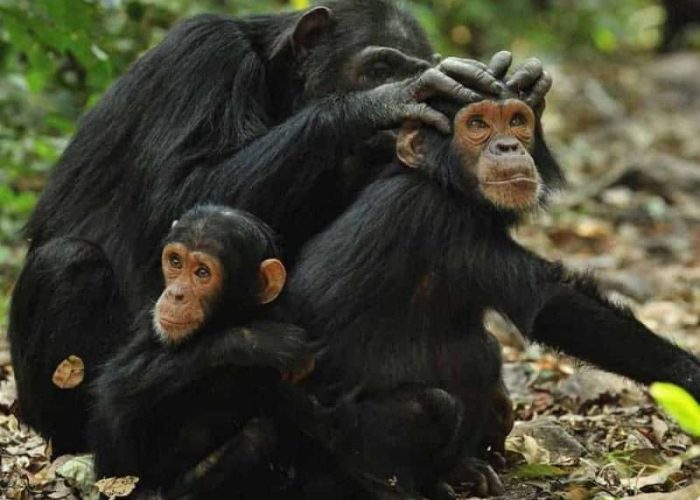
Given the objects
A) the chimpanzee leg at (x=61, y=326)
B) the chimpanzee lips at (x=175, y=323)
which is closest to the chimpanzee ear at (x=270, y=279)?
the chimpanzee lips at (x=175, y=323)

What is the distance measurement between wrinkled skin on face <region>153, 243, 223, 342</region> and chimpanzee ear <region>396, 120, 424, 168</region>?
3.37 feet

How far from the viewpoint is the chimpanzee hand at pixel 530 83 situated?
18.5ft

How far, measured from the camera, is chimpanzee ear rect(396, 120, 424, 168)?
5633mm

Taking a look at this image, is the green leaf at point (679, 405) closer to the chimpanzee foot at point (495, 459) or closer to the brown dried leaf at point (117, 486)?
the brown dried leaf at point (117, 486)

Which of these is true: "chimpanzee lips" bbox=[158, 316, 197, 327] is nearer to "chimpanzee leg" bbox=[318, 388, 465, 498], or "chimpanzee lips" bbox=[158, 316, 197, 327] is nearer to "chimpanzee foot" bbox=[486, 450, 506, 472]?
"chimpanzee leg" bbox=[318, 388, 465, 498]

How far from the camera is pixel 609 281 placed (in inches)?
412

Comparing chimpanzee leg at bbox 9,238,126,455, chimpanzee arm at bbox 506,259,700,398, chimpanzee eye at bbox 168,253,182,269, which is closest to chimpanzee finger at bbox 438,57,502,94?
chimpanzee arm at bbox 506,259,700,398

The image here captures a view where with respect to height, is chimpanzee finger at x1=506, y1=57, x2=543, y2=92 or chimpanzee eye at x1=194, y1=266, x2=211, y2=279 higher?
chimpanzee finger at x1=506, y1=57, x2=543, y2=92

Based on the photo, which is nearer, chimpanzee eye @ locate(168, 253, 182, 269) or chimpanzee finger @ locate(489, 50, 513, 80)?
chimpanzee eye @ locate(168, 253, 182, 269)

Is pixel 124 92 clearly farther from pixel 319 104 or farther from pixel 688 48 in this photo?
pixel 688 48

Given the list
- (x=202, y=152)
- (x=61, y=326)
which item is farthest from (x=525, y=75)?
(x=61, y=326)

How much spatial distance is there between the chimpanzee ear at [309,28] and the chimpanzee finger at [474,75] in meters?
1.36

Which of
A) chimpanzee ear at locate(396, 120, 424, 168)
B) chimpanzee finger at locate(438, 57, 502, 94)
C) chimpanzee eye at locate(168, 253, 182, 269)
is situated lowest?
chimpanzee eye at locate(168, 253, 182, 269)

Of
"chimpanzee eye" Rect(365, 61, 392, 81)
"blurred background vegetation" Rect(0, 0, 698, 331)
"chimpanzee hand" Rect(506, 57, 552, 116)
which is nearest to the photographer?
"chimpanzee hand" Rect(506, 57, 552, 116)
